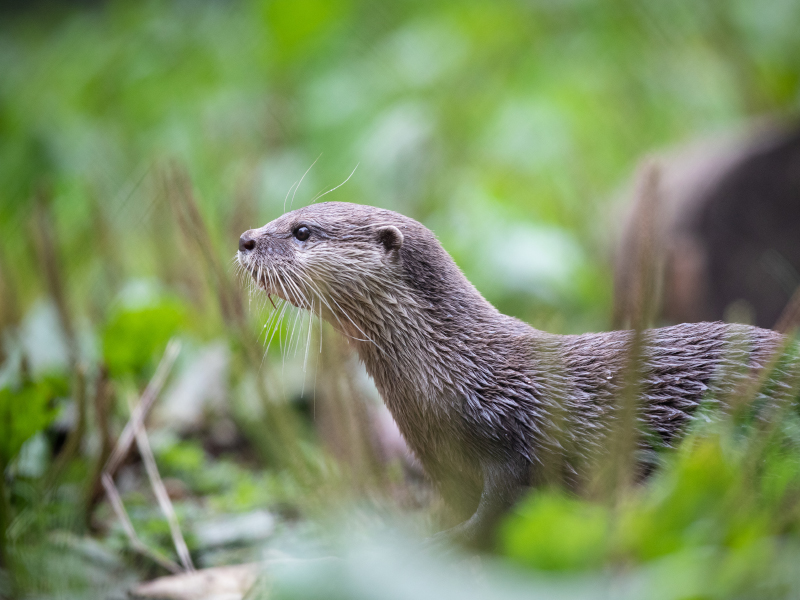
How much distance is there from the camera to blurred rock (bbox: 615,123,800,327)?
A: 281 centimetres

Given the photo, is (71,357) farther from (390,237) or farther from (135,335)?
(390,237)

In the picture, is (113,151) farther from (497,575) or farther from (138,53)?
(497,575)

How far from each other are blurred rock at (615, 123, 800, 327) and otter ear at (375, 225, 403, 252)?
1591 millimetres

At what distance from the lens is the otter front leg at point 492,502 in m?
1.17

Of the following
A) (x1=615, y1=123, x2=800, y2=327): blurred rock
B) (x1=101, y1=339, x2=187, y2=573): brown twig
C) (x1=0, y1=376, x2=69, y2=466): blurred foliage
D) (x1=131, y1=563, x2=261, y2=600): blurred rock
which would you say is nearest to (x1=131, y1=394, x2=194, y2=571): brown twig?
(x1=101, y1=339, x2=187, y2=573): brown twig

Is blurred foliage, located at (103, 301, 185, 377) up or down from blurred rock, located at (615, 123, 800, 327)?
down

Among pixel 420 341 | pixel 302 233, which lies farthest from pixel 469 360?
pixel 302 233

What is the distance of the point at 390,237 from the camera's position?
139 cm

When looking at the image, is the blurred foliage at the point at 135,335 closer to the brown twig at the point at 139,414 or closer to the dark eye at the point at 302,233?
the brown twig at the point at 139,414

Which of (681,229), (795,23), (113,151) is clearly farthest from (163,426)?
(795,23)

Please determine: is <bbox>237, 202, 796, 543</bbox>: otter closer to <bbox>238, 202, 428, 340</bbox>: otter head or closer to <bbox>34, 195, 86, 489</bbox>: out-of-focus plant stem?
<bbox>238, 202, 428, 340</bbox>: otter head

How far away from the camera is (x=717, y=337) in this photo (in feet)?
4.08

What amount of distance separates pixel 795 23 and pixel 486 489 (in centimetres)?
358

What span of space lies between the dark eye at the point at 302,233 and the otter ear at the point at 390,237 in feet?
0.46
